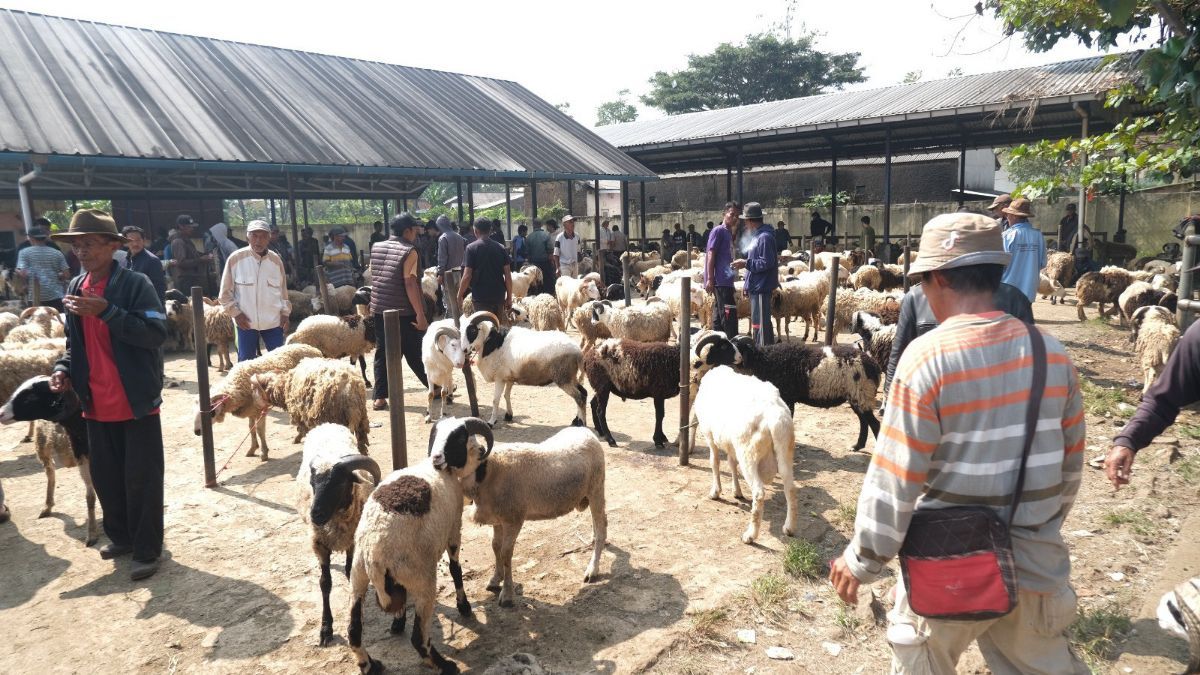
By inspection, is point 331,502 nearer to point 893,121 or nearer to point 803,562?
point 803,562

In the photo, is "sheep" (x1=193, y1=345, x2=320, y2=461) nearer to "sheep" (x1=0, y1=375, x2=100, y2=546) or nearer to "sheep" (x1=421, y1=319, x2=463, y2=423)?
"sheep" (x1=0, y1=375, x2=100, y2=546)

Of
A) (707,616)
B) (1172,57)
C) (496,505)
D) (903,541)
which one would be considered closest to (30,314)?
(496,505)

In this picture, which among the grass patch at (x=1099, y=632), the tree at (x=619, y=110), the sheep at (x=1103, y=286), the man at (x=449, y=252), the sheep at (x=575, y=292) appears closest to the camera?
the grass patch at (x=1099, y=632)

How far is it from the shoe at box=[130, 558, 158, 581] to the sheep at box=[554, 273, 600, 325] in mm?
8236

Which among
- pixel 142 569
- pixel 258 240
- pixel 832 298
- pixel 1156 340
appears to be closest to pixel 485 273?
pixel 258 240

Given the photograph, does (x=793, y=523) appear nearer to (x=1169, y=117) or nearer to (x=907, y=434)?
(x=907, y=434)

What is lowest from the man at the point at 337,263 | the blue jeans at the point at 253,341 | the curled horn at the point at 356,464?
the curled horn at the point at 356,464

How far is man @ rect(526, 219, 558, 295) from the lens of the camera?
14258 millimetres

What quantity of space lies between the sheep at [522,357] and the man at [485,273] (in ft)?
3.18

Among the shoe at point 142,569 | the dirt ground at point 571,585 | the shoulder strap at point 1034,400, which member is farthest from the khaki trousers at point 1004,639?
the shoe at point 142,569

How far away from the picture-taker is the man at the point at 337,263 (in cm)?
1342

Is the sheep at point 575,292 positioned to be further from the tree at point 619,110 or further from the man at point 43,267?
the tree at point 619,110

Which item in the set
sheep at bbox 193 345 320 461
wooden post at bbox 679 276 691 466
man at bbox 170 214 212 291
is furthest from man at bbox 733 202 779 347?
man at bbox 170 214 212 291

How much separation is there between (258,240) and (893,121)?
1564 cm
